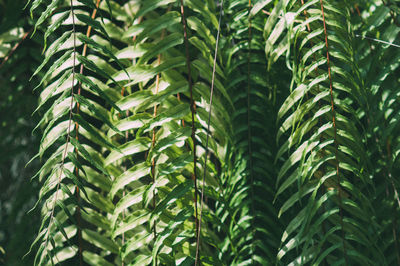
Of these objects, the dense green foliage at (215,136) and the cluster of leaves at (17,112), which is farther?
the cluster of leaves at (17,112)

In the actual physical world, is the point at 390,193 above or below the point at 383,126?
below

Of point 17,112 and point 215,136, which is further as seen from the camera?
point 17,112

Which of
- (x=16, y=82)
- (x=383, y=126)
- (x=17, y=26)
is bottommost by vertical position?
(x=383, y=126)

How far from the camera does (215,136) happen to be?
1.04 meters

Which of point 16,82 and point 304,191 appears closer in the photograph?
point 304,191

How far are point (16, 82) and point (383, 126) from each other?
1050mm

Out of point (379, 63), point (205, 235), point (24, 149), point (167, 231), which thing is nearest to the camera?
point (167, 231)

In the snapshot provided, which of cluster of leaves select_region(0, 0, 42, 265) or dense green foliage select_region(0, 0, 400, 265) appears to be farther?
cluster of leaves select_region(0, 0, 42, 265)

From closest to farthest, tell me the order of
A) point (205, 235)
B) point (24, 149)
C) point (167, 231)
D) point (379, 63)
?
point (167, 231) → point (205, 235) → point (379, 63) → point (24, 149)

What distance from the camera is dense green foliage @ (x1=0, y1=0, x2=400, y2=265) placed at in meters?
0.78

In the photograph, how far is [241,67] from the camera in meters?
1.14

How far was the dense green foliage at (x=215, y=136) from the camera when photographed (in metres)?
0.78

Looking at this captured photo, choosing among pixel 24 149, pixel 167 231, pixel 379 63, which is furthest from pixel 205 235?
pixel 24 149

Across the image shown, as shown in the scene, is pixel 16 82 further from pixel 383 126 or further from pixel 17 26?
pixel 383 126
